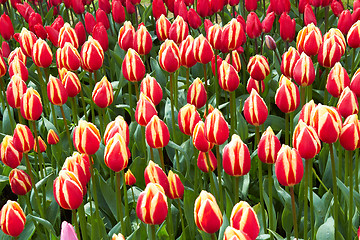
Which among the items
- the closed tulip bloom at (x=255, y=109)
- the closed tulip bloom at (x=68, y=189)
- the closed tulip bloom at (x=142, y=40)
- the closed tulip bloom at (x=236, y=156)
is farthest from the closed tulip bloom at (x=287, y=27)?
the closed tulip bloom at (x=68, y=189)

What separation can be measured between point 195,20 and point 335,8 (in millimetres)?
1142

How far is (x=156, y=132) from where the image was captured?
6.31 feet

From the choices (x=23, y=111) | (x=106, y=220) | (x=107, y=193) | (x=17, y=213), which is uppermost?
(x=23, y=111)

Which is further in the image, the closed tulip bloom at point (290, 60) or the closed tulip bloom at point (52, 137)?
the closed tulip bloom at point (52, 137)

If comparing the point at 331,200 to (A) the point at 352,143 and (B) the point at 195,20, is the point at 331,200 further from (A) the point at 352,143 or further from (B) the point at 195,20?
(B) the point at 195,20

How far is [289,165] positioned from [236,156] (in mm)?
193

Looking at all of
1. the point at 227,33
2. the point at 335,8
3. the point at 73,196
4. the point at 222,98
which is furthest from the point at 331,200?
the point at 335,8

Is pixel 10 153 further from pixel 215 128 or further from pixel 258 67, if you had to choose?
pixel 258 67

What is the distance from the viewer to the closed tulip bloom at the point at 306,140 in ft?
5.47

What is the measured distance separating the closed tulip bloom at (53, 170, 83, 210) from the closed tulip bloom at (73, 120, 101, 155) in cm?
21

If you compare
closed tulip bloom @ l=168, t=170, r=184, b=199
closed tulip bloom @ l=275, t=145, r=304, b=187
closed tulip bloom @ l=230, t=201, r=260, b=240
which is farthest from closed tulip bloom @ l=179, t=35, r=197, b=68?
closed tulip bloom @ l=230, t=201, r=260, b=240

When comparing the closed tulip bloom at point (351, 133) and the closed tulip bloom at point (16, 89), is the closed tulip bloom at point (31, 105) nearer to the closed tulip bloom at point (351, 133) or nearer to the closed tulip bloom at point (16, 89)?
the closed tulip bloom at point (16, 89)

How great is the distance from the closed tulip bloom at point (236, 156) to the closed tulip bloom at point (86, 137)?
0.46m

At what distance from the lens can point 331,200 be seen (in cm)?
244
